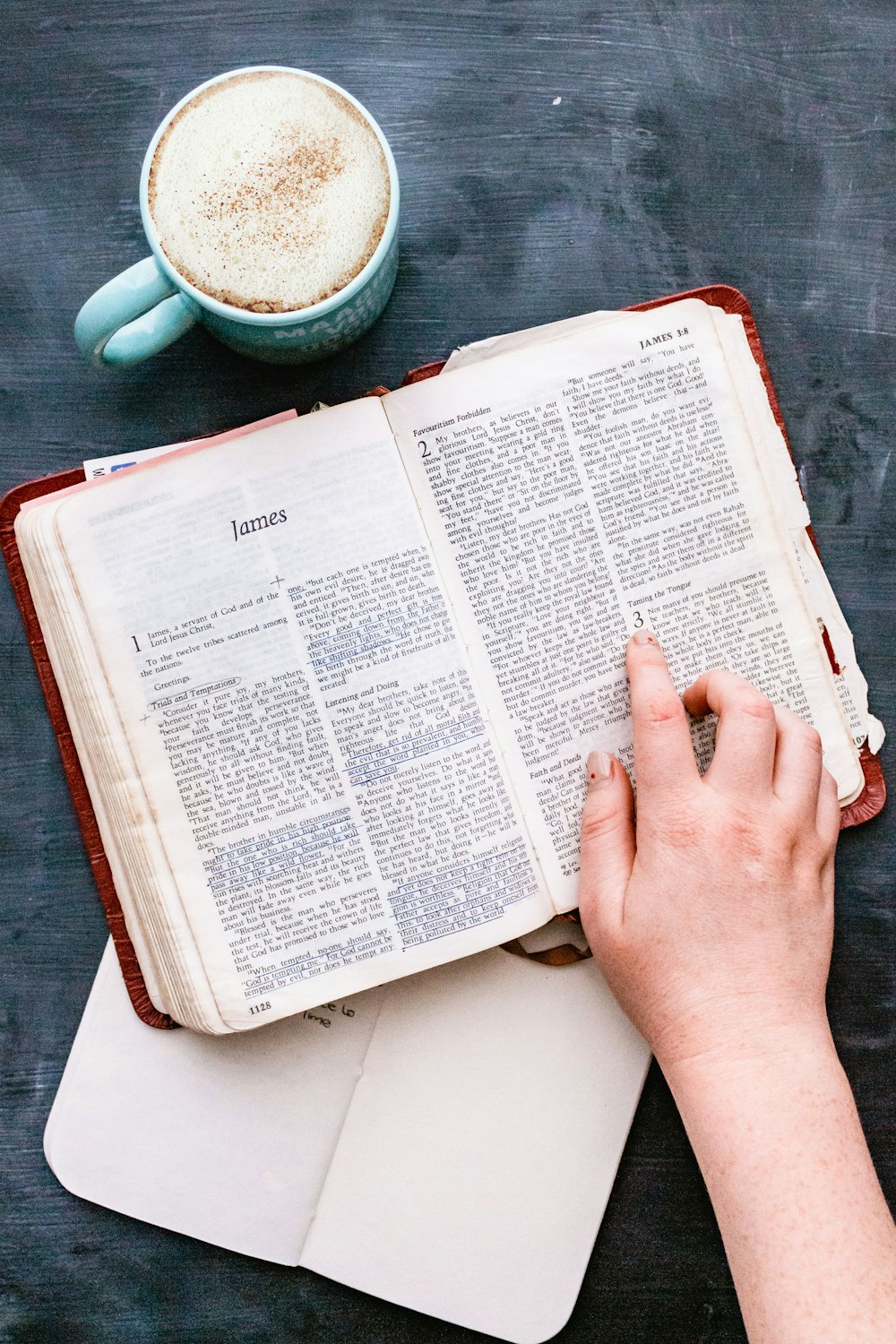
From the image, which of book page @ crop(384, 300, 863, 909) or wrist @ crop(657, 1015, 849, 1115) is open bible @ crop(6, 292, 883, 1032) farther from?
wrist @ crop(657, 1015, 849, 1115)

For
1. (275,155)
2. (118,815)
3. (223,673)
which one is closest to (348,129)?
(275,155)

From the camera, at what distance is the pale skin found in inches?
18.8

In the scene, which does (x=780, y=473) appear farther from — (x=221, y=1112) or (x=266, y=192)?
(x=221, y=1112)

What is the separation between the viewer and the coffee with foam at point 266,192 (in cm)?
47

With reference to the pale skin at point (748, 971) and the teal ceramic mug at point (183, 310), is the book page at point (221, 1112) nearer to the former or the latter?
the pale skin at point (748, 971)

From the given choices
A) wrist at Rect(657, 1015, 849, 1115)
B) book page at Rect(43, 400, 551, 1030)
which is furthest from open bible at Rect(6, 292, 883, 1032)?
wrist at Rect(657, 1015, 849, 1115)

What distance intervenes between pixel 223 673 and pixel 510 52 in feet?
1.43

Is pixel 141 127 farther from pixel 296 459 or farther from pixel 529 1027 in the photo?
pixel 529 1027

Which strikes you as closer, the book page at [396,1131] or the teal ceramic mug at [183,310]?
the teal ceramic mug at [183,310]

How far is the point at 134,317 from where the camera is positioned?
0.50m

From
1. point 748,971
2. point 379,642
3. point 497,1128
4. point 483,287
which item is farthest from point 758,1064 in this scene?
point 483,287

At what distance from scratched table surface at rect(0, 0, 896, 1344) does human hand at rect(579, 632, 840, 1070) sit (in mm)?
100

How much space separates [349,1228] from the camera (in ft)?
1.96

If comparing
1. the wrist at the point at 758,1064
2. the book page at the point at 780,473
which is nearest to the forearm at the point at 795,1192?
the wrist at the point at 758,1064
